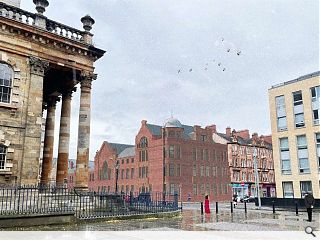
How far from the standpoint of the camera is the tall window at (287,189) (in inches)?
1407

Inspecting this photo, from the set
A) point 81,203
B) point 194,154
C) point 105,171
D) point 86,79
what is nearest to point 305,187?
point 86,79

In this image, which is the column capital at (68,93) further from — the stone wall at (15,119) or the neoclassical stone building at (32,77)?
the stone wall at (15,119)

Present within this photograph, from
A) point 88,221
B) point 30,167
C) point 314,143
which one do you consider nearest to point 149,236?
point 88,221

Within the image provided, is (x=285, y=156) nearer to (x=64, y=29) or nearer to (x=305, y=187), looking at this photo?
(x=305, y=187)

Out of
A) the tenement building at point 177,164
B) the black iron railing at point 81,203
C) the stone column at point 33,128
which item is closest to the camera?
the black iron railing at point 81,203

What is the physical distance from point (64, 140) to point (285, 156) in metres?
26.5

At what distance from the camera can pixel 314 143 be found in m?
33.6

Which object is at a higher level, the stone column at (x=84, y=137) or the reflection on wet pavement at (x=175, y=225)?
the stone column at (x=84, y=137)

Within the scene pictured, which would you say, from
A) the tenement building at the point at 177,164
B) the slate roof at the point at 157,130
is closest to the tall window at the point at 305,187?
the tenement building at the point at 177,164

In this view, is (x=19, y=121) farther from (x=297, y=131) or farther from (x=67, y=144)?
(x=297, y=131)

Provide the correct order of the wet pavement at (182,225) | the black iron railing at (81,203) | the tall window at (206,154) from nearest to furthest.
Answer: the wet pavement at (182,225), the black iron railing at (81,203), the tall window at (206,154)

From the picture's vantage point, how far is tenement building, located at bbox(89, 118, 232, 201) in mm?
63656

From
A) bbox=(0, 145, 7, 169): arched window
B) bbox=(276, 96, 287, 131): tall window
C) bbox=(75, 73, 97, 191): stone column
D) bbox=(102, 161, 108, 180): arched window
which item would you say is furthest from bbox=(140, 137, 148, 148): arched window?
bbox=(0, 145, 7, 169): arched window

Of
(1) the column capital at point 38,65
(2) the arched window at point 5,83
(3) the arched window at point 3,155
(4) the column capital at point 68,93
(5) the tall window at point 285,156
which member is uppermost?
(1) the column capital at point 38,65
